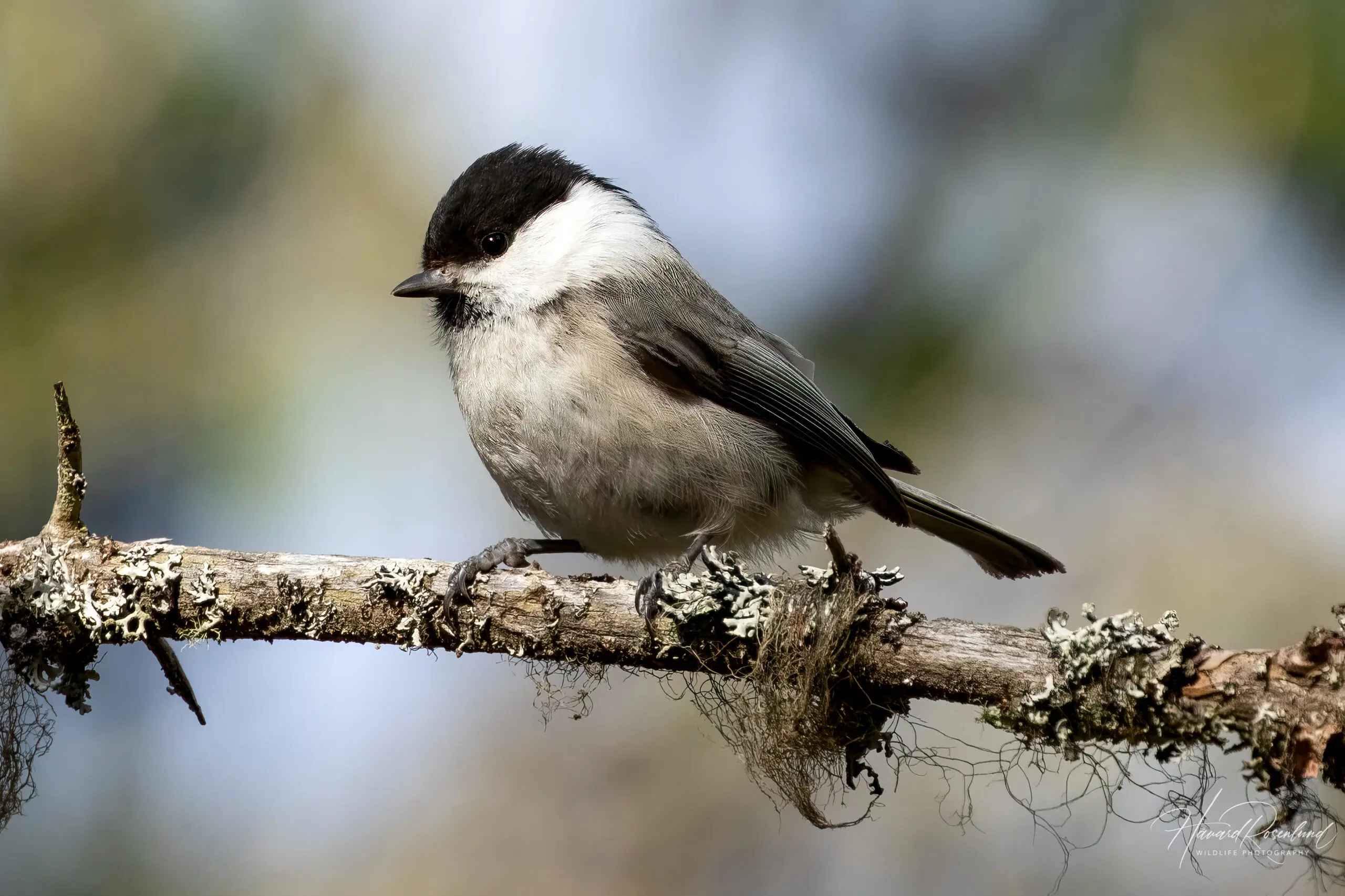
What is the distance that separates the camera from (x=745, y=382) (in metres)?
3.05

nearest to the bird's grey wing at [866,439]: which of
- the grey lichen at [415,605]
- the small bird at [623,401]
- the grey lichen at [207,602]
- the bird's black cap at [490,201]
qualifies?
the small bird at [623,401]

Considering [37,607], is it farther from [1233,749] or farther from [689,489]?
[1233,749]

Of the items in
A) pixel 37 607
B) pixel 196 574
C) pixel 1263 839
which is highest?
pixel 1263 839

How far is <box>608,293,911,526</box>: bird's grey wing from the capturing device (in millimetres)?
2914

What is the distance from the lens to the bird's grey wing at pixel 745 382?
2.91 meters

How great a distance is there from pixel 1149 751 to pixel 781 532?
133 cm

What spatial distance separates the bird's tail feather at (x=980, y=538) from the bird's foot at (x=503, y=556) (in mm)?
1051

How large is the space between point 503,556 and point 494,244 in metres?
0.94

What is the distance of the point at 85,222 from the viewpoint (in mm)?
4055

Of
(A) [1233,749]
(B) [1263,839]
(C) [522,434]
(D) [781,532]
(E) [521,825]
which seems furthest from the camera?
(E) [521,825]

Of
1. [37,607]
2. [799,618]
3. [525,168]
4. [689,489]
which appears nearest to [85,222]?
[525,168]

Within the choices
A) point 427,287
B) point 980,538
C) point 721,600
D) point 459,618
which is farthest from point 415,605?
point 980,538

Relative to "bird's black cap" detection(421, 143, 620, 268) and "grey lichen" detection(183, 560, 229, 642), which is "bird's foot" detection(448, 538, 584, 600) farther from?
"bird's black cap" detection(421, 143, 620, 268)

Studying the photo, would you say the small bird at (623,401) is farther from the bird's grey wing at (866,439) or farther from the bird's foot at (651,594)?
the bird's foot at (651,594)
